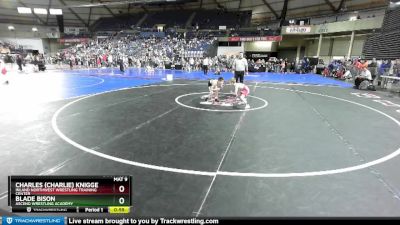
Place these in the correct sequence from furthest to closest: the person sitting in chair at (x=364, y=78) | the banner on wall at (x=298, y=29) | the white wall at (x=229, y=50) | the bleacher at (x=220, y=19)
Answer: the bleacher at (x=220, y=19), the white wall at (x=229, y=50), the banner on wall at (x=298, y=29), the person sitting in chair at (x=364, y=78)

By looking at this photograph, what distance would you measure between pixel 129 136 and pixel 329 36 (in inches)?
1472

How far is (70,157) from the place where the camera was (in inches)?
182

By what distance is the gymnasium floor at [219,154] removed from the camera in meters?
3.36

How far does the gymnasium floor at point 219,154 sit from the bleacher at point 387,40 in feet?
56.4

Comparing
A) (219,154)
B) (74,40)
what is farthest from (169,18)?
(219,154)

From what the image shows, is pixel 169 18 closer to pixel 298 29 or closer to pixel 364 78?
pixel 298 29

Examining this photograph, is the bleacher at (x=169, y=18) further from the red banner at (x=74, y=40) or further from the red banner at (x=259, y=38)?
the red banner at (x=259, y=38)

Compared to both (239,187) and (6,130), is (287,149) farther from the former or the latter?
(6,130)

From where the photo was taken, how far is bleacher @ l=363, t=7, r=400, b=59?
2231 centimetres

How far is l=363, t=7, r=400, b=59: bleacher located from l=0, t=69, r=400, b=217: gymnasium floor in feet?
56.4

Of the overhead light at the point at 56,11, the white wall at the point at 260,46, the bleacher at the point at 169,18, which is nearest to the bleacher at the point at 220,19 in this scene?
the bleacher at the point at 169,18
